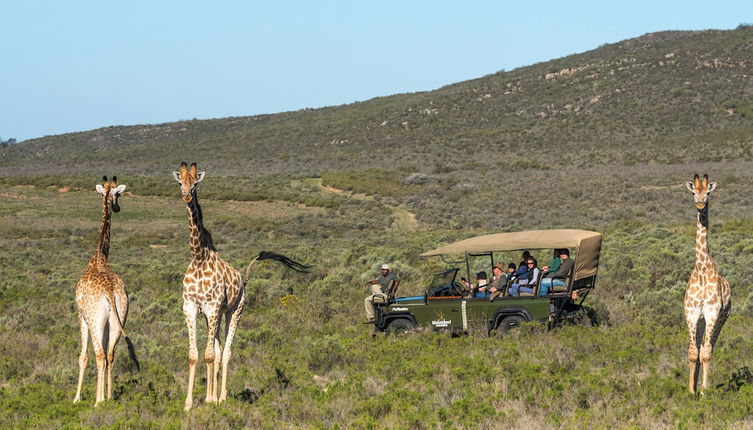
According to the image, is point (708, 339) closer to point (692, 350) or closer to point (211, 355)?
point (692, 350)

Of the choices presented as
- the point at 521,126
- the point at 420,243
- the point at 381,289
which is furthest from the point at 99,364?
the point at 521,126

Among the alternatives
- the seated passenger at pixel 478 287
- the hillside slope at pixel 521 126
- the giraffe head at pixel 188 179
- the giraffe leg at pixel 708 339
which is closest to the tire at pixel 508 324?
the seated passenger at pixel 478 287

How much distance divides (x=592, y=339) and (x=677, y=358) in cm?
148

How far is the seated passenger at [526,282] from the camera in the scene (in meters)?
14.7

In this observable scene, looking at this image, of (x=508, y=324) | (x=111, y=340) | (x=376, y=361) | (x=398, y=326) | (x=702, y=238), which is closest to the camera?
(x=111, y=340)

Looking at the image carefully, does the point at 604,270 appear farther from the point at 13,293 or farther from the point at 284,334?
the point at 13,293

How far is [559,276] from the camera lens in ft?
46.6

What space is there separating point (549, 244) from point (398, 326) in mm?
2925

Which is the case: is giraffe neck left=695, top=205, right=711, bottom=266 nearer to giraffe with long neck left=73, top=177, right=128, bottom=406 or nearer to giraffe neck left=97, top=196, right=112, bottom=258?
giraffe with long neck left=73, top=177, right=128, bottom=406

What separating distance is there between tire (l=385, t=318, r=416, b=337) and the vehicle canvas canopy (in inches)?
51.4

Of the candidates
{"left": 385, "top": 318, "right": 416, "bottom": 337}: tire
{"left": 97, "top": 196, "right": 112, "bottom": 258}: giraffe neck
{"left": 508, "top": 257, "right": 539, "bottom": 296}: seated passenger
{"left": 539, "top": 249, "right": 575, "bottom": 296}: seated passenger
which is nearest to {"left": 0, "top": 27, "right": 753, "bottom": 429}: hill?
{"left": 385, "top": 318, "right": 416, "bottom": 337}: tire

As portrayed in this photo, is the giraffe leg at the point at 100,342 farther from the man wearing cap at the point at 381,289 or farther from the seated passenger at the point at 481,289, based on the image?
the seated passenger at the point at 481,289

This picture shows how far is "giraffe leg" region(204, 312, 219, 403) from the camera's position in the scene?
33.1 ft

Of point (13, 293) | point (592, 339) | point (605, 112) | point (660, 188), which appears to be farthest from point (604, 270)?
point (605, 112)
